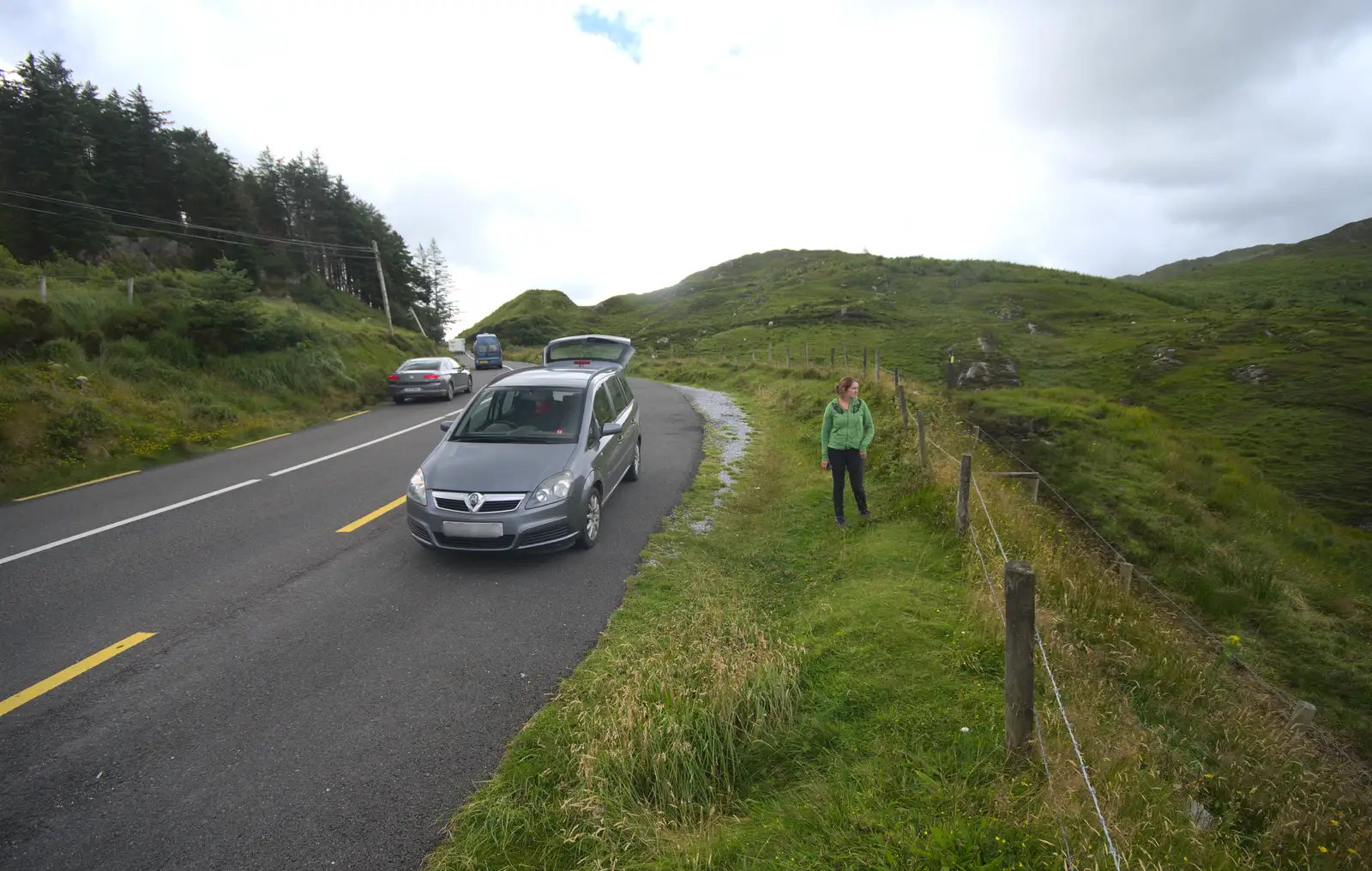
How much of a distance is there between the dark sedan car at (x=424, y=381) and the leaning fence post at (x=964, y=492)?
737 inches

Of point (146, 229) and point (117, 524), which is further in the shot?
point (146, 229)

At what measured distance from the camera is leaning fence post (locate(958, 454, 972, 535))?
21.6ft

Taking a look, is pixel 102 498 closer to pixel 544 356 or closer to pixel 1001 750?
pixel 544 356

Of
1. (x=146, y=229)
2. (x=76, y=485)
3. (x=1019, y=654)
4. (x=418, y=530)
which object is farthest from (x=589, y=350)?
(x=146, y=229)

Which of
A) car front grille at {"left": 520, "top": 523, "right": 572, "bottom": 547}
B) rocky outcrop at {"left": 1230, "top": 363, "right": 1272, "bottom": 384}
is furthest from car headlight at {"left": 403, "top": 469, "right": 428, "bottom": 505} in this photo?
Result: rocky outcrop at {"left": 1230, "top": 363, "right": 1272, "bottom": 384}

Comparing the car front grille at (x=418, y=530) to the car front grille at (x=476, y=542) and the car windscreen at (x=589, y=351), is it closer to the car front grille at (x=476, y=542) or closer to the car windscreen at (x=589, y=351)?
the car front grille at (x=476, y=542)

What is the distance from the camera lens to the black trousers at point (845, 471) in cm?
768

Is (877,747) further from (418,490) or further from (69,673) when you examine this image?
(69,673)

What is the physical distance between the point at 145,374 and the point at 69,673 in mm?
13440

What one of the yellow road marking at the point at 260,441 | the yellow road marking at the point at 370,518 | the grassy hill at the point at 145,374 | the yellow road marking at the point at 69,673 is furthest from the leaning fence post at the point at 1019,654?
the yellow road marking at the point at 260,441

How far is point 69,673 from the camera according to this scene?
4477 millimetres

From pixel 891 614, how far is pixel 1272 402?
3151 centimetres

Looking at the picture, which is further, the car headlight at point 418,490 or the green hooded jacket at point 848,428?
the green hooded jacket at point 848,428

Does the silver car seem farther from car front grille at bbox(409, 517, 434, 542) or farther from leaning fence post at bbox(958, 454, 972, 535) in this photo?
leaning fence post at bbox(958, 454, 972, 535)
